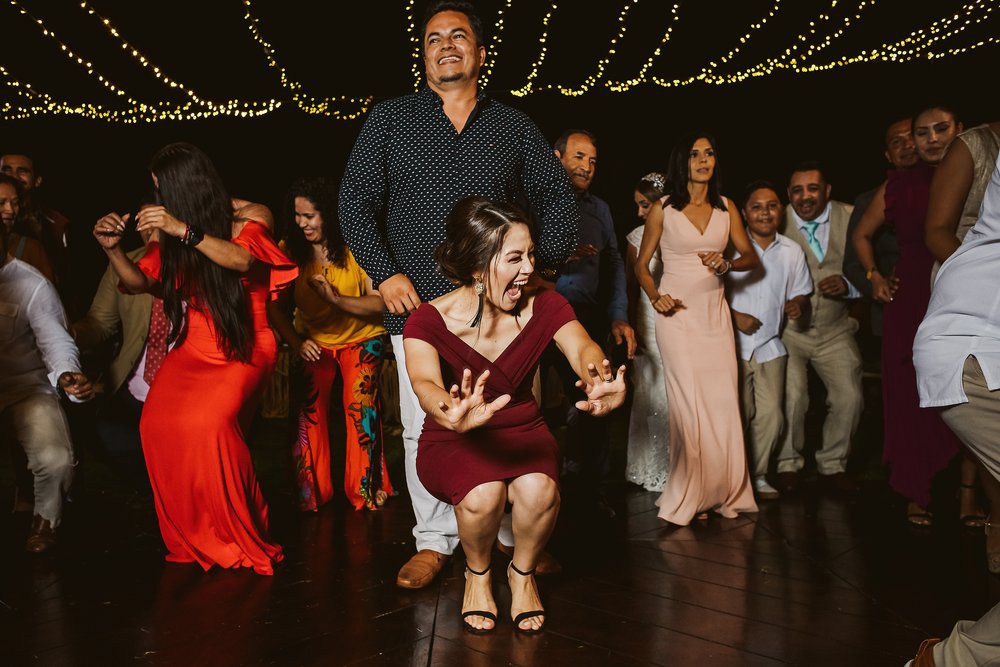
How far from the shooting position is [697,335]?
429 centimetres

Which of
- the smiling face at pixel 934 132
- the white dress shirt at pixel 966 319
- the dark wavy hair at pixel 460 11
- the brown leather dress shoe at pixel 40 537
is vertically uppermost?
the dark wavy hair at pixel 460 11

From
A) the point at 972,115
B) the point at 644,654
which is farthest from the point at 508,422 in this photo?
the point at 972,115

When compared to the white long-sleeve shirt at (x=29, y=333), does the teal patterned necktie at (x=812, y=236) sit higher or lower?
higher

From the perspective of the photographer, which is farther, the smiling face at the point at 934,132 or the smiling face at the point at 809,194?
the smiling face at the point at 809,194

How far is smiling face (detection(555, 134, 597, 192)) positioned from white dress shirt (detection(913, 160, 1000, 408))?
248cm

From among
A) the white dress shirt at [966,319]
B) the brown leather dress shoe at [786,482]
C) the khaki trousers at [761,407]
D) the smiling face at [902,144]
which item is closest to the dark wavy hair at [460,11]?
the white dress shirt at [966,319]

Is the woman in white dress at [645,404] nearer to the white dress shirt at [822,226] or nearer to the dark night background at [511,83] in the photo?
the white dress shirt at [822,226]

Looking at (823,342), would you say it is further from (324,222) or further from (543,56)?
(543,56)

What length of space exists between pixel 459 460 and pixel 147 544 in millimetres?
1867

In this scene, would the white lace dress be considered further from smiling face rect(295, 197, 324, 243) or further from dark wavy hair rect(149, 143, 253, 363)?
dark wavy hair rect(149, 143, 253, 363)

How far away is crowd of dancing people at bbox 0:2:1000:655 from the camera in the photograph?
2.74 metres

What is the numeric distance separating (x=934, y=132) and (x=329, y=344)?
301cm

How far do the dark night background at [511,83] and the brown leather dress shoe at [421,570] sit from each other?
547 centimetres

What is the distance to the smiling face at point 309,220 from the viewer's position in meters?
4.55
